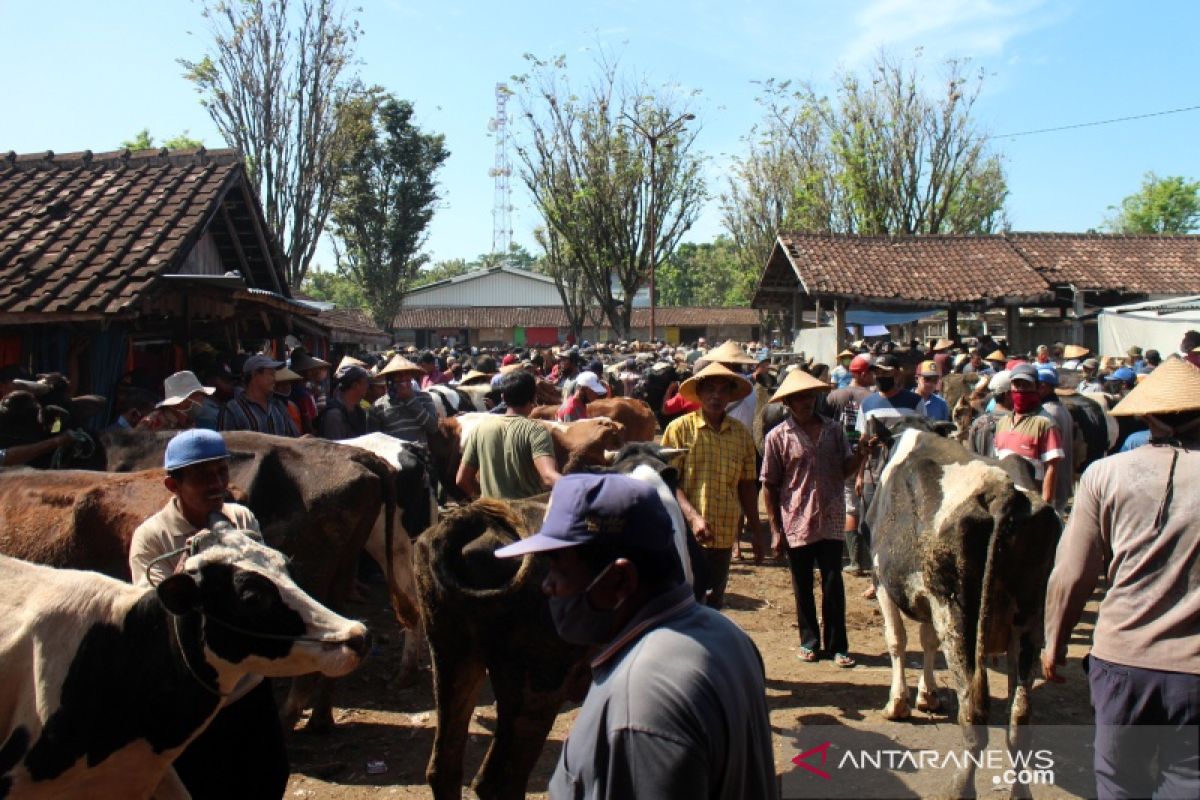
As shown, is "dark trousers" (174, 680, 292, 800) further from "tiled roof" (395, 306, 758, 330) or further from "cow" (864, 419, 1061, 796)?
"tiled roof" (395, 306, 758, 330)

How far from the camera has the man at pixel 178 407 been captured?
689cm

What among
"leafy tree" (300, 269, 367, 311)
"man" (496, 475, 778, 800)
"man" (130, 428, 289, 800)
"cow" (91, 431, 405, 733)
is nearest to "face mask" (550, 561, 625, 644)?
"man" (496, 475, 778, 800)

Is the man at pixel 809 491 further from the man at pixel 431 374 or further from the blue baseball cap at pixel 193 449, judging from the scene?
the man at pixel 431 374

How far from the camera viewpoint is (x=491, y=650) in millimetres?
4211

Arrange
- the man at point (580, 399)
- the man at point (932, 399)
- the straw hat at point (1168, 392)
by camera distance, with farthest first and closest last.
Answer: the man at point (580, 399), the man at point (932, 399), the straw hat at point (1168, 392)

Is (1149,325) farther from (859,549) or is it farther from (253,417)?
(253,417)

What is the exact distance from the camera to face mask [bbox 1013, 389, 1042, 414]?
6523 millimetres

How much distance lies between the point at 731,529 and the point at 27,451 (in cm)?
441

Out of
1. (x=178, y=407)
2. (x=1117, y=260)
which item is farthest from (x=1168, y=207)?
(x=178, y=407)

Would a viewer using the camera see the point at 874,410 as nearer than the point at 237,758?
No

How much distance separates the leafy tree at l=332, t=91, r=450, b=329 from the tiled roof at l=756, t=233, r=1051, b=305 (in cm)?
2616

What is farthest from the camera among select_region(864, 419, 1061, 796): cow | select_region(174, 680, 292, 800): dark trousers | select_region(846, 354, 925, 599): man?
select_region(846, 354, 925, 599): man

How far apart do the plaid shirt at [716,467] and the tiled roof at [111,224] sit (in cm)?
512

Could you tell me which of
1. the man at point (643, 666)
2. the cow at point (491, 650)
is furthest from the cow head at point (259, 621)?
the man at point (643, 666)
